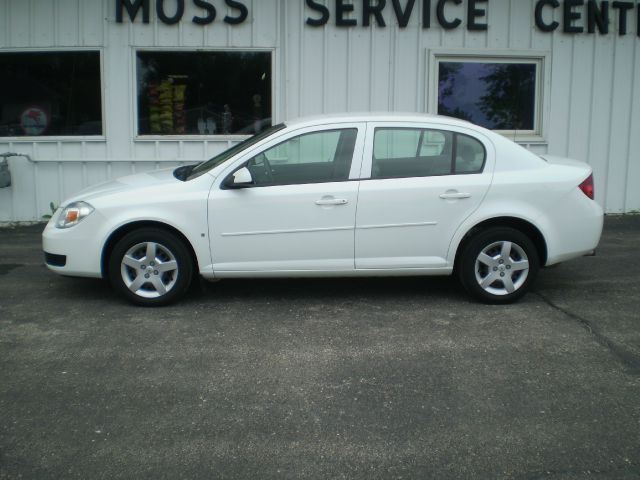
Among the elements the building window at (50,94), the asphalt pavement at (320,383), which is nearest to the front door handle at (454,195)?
the asphalt pavement at (320,383)

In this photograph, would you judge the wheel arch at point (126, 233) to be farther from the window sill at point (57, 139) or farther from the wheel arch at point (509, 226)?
the window sill at point (57, 139)

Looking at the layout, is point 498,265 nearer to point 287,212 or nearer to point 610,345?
point 610,345

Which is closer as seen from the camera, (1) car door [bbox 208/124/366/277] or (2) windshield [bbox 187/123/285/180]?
(1) car door [bbox 208/124/366/277]

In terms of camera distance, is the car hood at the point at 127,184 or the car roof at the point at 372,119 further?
the car roof at the point at 372,119

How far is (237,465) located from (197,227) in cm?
293

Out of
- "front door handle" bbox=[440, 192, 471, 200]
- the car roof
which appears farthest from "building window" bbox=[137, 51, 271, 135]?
"front door handle" bbox=[440, 192, 471, 200]

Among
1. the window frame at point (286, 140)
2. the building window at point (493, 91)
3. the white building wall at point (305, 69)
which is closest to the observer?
the window frame at point (286, 140)

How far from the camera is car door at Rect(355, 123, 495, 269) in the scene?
6.40m

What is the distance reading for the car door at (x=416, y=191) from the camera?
6.40 meters

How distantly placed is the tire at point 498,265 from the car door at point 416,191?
23 centimetres

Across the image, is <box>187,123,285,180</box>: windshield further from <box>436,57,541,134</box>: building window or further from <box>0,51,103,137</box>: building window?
<box>436,57,541,134</box>: building window

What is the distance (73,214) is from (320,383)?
9.40 feet

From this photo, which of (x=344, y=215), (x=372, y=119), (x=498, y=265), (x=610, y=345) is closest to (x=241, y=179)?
(x=344, y=215)

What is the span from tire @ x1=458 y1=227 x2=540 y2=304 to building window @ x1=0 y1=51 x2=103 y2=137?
250 inches
